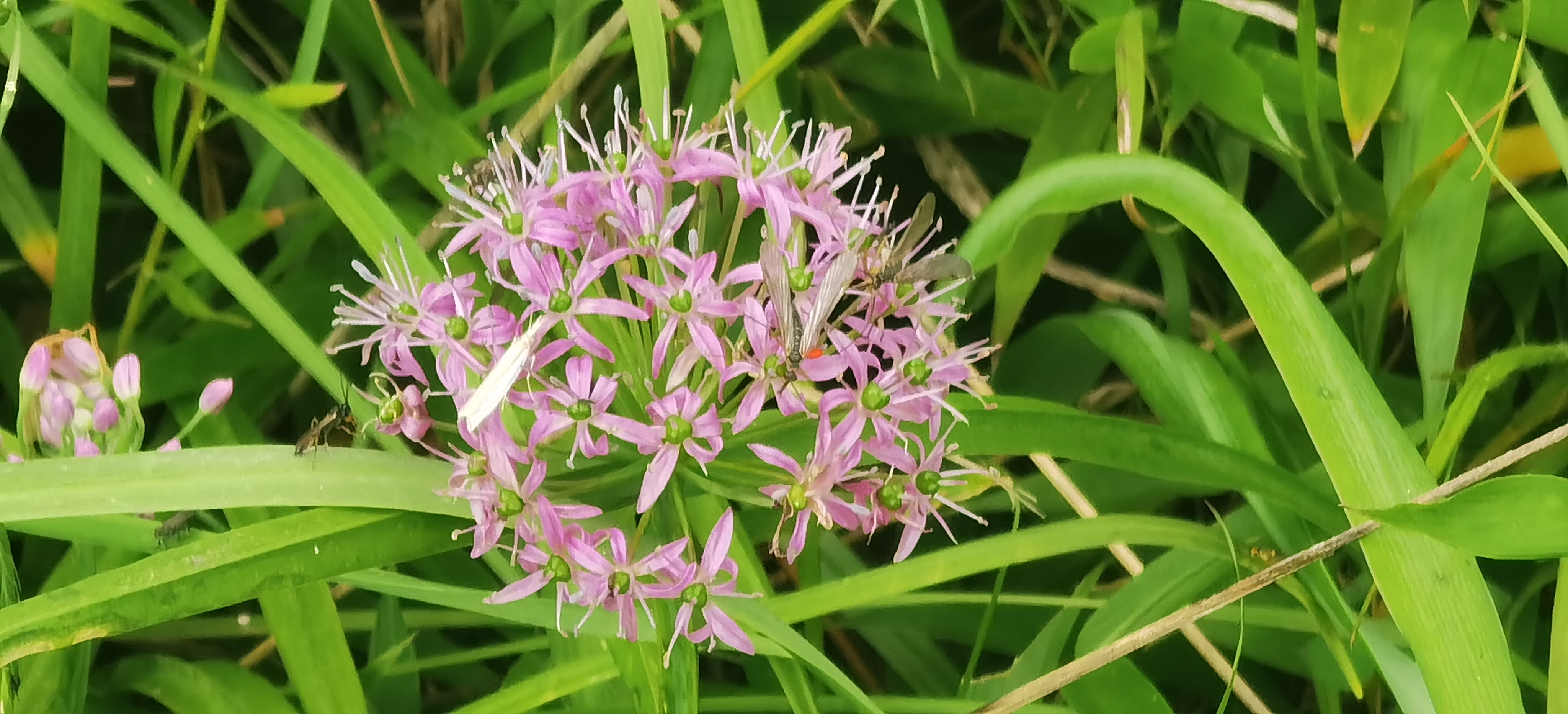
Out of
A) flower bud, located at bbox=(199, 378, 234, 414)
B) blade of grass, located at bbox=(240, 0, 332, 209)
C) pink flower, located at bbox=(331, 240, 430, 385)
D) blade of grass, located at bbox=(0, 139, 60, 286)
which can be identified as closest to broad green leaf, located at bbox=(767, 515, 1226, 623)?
pink flower, located at bbox=(331, 240, 430, 385)

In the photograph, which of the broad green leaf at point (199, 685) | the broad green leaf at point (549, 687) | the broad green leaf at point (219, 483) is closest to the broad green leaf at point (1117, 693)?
the broad green leaf at point (549, 687)

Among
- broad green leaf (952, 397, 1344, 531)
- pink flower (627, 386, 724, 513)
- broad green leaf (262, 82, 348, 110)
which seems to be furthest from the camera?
broad green leaf (262, 82, 348, 110)

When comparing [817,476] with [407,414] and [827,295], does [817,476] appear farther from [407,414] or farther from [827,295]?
[407,414]

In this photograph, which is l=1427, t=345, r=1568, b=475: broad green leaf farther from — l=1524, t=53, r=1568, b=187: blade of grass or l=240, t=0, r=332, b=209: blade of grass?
l=240, t=0, r=332, b=209: blade of grass

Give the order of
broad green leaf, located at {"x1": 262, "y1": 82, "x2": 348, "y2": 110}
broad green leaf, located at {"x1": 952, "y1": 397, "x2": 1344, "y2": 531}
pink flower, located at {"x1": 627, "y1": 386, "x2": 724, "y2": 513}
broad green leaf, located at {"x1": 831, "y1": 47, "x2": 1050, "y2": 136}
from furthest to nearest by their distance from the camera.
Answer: broad green leaf, located at {"x1": 831, "y1": 47, "x2": 1050, "y2": 136} < broad green leaf, located at {"x1": 262, "y1": 82, "x2": 348, "y2": 110} < broad green leaf, located at {"x1": 952, "y1": 397, "x2": 1344, "y2": 531} < pink flower, located at {"x1": 627, "y1": 386, "x2": 724, "y2": 513}

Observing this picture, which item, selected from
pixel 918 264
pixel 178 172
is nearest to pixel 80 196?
pixel 178 172

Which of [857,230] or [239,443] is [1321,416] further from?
[239,443]
